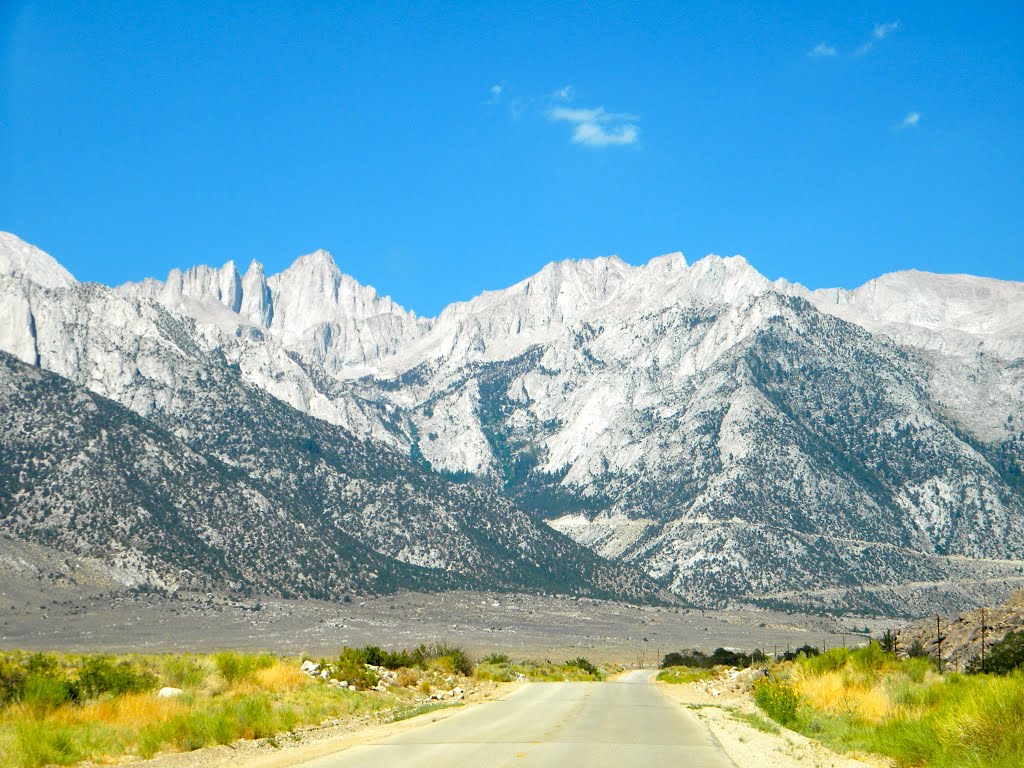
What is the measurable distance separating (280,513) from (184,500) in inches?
778

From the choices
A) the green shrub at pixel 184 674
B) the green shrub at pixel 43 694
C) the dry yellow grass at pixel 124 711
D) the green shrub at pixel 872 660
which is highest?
the green shrub at pixel 43 694

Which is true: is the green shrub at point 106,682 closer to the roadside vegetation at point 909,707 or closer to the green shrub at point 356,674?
the green shrub at point 356,674

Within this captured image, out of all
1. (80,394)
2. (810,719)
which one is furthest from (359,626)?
(810,719)

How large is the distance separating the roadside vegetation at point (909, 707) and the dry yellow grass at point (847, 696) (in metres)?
0.04

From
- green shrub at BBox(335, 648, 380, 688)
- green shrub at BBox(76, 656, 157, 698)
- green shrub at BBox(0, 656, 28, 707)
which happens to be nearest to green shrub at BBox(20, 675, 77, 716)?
green shrub at BBox(0, 656, 28, 707)

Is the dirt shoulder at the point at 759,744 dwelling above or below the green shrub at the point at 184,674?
below

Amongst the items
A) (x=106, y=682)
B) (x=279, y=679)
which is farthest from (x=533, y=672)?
(x=106, y=682)

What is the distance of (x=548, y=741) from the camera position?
2327cm

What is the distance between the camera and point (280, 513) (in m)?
178

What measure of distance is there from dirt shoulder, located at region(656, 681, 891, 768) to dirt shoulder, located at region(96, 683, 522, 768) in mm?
8144

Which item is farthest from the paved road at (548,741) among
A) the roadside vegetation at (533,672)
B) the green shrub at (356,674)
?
the roadside vegetation at (533,672)

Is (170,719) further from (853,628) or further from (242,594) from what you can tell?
(853,628)

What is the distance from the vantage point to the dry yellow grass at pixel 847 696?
2838cm

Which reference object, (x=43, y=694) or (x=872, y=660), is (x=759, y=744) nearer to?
(x=872, y=660)
